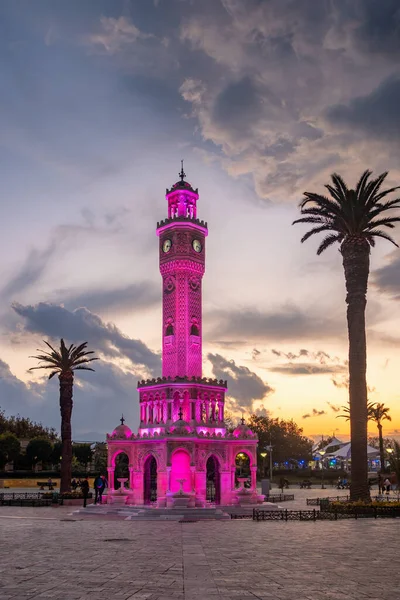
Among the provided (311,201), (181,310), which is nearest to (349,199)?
(311,201)

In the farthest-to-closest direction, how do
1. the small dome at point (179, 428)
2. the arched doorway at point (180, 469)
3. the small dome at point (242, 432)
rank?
the small dome at point (242, 432) < the arched doorway at point (180, 469) < the small dome at point (179, 428)

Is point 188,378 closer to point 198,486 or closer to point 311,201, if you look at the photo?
point 198,486

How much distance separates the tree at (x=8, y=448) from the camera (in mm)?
83125

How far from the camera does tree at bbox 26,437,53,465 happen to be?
89812 millimetres

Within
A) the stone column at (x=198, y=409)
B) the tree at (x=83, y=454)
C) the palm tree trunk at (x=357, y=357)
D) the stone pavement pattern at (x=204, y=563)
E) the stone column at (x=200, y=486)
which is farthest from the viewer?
the tree at (x=83, y=454)

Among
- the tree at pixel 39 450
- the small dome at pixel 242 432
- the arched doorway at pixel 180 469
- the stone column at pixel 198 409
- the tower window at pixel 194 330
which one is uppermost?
the tower window at pixel 194 330

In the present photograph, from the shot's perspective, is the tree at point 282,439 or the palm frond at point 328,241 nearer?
the palm frond at point 328,241

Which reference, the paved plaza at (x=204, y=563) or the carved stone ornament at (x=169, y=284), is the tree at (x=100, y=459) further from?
the paved plaza at (x=204, y=563)

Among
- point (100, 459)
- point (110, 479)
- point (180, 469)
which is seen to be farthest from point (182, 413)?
point (100, 459)

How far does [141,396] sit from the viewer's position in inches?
2035

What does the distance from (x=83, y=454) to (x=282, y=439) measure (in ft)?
132

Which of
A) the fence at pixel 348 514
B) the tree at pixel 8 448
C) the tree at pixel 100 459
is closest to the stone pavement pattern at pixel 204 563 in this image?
the fence at pixel 348 514

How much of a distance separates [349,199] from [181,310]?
19.9 meters

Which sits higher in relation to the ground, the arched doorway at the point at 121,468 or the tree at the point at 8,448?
the tree at the point at 8,448
